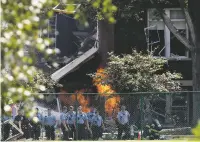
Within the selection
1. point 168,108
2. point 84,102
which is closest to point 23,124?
point 84,102

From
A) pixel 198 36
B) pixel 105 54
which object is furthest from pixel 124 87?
pixel 105 54

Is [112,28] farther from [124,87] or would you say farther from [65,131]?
[65,131]

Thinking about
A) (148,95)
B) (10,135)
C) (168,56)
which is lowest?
(10,135)

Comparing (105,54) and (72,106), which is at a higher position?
(105,54)

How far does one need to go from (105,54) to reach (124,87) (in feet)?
21.3

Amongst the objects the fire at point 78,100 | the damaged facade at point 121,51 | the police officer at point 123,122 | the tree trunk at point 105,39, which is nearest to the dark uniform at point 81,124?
the fire at point 78,100

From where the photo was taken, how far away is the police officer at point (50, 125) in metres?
22.8

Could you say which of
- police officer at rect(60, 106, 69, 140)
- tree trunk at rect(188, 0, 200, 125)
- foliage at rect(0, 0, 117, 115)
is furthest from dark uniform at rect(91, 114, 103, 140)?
foliage at rect(0, 0, 117, 115)

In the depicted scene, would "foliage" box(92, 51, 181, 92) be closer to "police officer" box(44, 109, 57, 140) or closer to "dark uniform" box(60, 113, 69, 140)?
"dark uniform" box(60, 113, 69, 140)

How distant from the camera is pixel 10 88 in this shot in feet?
17.3

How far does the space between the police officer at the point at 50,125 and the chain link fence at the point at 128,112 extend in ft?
0.39

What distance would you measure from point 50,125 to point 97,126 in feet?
5.57

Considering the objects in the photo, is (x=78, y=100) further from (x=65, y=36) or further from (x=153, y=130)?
(x=65, y=36)

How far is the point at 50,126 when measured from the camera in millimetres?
22875
